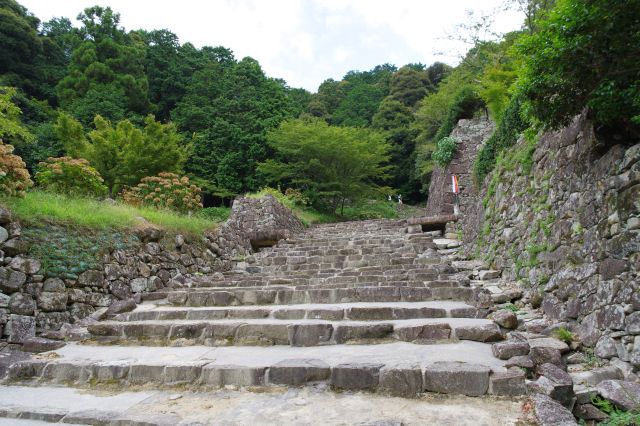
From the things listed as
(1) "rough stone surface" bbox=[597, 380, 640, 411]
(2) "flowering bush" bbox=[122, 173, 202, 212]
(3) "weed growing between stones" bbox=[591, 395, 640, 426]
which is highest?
(2) "flowering bush" bbox=[122, 173, 202, 212]

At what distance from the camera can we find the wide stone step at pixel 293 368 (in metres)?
3.11

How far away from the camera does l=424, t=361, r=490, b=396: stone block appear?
302 centimetres

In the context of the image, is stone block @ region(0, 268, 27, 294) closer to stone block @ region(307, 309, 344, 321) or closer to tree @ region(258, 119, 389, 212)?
stone block @ region(307, 309, 344, 321)

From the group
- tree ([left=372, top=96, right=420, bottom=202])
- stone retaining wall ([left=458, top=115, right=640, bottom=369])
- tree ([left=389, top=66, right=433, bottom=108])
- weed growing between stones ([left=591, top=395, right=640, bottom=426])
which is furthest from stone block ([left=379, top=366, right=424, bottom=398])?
tree ([left=389, top=66, right=433, bottom=108])

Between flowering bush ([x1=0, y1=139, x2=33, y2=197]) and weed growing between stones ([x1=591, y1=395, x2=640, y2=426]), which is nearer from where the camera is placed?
weed growing between stones ([x1=591, y1=395, x2=640, y2=426])

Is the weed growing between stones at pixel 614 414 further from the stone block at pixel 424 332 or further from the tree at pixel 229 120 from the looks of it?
the tree at pixel 229 120

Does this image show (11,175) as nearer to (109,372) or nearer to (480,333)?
(109,372)

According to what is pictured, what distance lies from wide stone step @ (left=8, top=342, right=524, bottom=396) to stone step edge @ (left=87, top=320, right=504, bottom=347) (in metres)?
0.17

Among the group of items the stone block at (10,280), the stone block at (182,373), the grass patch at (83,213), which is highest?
the grass patch at (83,213)

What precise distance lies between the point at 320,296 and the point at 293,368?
2707 mm

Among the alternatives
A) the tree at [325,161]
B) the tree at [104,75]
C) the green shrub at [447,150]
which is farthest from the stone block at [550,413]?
the tree at [104,75]

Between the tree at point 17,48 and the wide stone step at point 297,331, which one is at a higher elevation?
the tree at point 17,48

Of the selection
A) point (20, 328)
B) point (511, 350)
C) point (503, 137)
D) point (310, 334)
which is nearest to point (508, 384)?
point (511, 350)

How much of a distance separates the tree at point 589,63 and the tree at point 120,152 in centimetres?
1217
